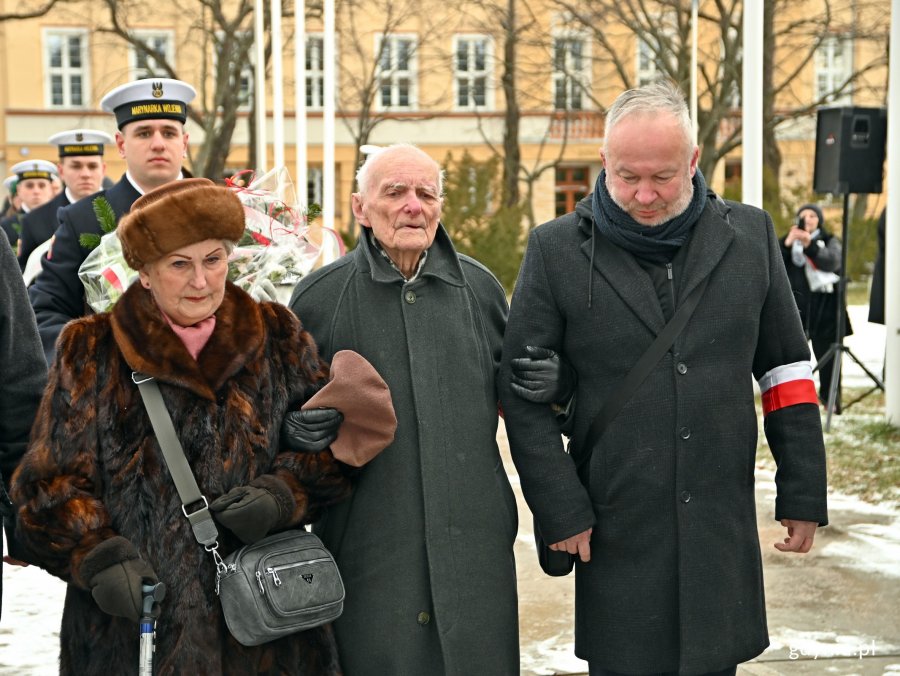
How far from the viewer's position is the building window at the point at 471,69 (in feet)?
115

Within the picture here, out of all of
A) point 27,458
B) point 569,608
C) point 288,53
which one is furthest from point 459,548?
point 288,53

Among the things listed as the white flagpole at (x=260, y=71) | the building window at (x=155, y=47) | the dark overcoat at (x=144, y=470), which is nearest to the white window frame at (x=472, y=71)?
the building window at (x=155, y=47)

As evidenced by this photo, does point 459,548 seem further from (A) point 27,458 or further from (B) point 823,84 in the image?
(B) point 823,84

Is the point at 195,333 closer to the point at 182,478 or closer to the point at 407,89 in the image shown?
the point at 182,478

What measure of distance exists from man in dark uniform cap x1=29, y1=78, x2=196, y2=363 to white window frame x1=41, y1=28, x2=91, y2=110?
35.5 meters

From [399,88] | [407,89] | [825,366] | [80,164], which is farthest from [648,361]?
[407,89]

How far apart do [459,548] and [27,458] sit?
45.0 inches

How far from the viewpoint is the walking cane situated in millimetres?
2969

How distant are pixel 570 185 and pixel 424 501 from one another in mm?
38834

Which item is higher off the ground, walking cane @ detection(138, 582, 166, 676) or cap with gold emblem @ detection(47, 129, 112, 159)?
cap with gold emblem @ detection(47, 129, 112, 159)

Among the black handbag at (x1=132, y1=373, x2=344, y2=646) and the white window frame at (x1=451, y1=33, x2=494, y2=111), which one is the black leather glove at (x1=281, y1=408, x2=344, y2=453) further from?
the white window frame at (x1=451, y1=33, x2=494, y2=111)

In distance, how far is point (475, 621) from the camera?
11.5ft

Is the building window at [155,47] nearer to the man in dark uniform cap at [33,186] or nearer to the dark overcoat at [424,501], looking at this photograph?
the man in dark uniform cap at [33,186]

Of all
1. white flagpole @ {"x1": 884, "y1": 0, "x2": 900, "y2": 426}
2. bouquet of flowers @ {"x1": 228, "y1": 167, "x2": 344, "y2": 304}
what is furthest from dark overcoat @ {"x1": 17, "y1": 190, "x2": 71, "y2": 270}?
white flagpole @ {"x1": 884, "y1": 0, "x2": 900, "y2": 426}
